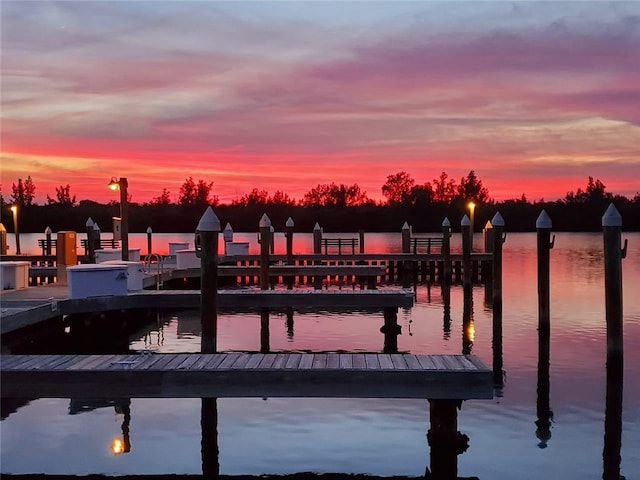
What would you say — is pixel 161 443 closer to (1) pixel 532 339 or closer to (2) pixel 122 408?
(2) pixel 122 408

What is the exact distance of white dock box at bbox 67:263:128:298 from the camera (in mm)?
17484

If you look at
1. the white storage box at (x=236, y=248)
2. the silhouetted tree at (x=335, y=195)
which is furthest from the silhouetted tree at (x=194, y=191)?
the white storage box at (x=236, y=248)

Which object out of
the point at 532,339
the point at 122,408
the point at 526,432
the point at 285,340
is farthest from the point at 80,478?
the point at 532,339

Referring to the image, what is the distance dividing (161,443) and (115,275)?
286 inches

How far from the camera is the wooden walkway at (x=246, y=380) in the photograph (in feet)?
33.2

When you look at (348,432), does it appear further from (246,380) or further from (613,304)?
(613,304)

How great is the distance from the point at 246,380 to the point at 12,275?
1194 centimetres

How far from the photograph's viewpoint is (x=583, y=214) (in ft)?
382

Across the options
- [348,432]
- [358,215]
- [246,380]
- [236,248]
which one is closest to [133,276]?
[348,432]

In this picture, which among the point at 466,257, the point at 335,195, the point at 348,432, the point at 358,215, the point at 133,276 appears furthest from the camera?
the point at 335,195

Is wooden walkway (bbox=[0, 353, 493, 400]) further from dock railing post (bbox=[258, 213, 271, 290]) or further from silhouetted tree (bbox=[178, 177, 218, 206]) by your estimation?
silhouetted tree (bbox=[178, 177, 218, 206])

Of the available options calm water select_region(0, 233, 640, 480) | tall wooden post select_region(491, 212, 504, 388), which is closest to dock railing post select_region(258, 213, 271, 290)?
calm water select_region(0, 233, 640, 480)

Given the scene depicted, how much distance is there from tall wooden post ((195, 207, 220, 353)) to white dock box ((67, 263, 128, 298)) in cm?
476

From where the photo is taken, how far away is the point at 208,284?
1405 cm
